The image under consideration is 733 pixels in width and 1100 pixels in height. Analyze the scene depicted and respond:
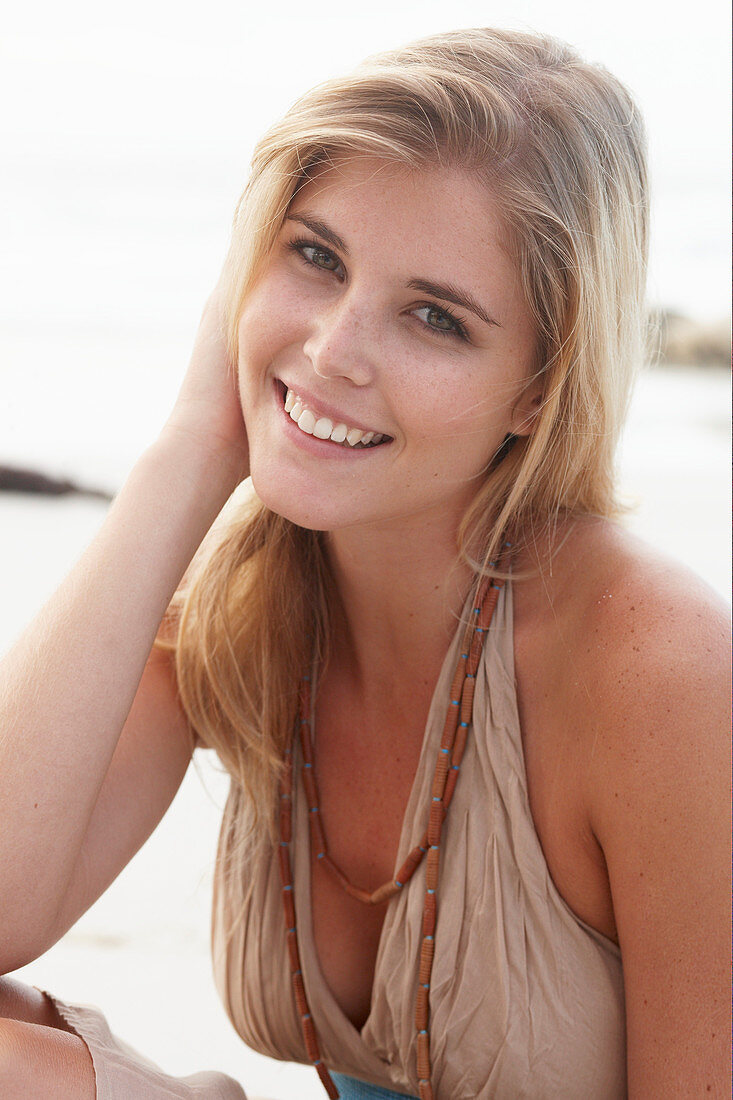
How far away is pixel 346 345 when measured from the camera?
45.6 inches

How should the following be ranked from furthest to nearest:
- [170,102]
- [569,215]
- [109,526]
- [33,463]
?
[33,463] < [170,102] < [109,526] < [569,215]

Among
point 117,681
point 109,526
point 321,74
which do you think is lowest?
point 117,681

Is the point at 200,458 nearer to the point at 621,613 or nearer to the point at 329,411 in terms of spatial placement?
the point at 329,411

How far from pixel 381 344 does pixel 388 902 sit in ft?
2.39

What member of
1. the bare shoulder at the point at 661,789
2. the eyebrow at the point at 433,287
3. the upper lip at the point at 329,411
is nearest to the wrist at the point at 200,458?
the upper lip at the point at 329,411

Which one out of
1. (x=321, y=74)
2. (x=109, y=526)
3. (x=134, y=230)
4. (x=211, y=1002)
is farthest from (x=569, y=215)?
(x=134, y=230)

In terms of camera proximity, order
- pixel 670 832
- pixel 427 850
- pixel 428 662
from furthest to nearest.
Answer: pixel 428 662, pixel 427 850, pixel 670 832

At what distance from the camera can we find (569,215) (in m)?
1.18

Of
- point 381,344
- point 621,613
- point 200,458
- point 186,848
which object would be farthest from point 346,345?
point 186,848

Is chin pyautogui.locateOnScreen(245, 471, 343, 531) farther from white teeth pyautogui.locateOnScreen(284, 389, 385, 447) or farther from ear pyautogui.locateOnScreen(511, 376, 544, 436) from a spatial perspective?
ear pyautogui.locateOnScreen(511, 376, 544, 436)

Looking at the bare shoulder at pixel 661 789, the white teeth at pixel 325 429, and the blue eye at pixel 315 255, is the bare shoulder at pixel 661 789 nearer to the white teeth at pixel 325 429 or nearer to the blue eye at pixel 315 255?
the white teeth at pixel 325 429

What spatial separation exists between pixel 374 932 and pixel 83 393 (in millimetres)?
3361

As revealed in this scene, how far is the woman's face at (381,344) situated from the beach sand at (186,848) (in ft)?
1.08

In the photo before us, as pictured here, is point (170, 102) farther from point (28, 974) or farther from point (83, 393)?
point (28, 974)
